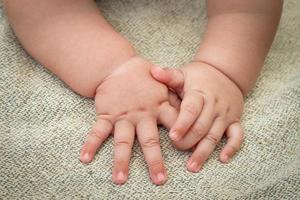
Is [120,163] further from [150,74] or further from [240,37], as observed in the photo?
[240,37]

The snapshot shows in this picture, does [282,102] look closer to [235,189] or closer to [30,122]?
[235,189]

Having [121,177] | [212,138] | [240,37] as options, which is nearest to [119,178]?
[121,177]

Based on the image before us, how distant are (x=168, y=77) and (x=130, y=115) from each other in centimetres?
7

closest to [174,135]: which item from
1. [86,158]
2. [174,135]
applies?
[174,135]

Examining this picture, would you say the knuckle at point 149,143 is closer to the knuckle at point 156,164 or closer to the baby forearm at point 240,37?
the knuckle at point 156,164

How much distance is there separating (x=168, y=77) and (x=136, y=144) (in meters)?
0.09

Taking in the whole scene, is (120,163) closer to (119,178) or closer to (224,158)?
(119,178)

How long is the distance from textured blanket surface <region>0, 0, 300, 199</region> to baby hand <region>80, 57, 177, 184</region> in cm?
1

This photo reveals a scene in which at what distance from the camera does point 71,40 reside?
0.58 meters

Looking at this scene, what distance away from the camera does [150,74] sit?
556 millimetres

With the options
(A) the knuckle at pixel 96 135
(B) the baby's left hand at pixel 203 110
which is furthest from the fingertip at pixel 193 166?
(A) the knuckle at pixel 96 135

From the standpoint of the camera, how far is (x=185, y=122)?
517 millimetres

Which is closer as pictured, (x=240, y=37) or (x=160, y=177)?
(x=160, y=177)

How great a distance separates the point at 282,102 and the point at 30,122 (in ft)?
1.08
